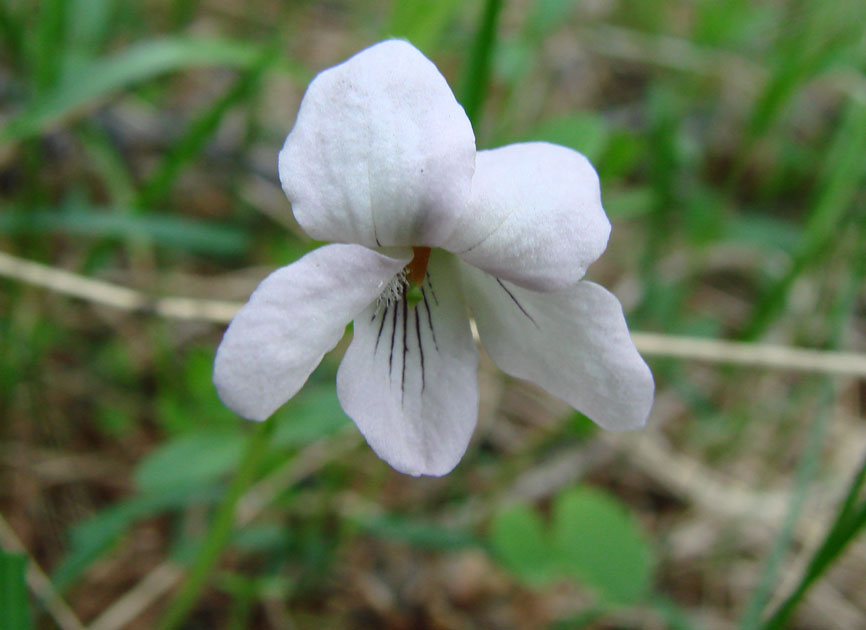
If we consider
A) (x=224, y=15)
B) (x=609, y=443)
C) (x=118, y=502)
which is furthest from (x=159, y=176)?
(x=224, y=15)

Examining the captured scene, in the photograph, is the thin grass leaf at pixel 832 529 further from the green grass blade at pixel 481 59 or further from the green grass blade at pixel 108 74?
the green grass blade at pixel 108 74

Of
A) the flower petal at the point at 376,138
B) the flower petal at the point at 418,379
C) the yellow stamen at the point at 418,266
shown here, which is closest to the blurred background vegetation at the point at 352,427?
the flower petal at the point at 418,379

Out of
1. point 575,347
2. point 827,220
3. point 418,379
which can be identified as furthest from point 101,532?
point 827,220

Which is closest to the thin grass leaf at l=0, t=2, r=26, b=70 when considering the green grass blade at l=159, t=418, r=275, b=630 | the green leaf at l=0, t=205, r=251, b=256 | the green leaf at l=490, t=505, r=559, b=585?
the green leaf at l=0, t=205, r=251, b=256

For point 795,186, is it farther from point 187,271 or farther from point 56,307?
point 56,307

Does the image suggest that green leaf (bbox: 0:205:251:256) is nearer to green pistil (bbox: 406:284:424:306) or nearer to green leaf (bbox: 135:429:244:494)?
green leaf (bbox: 135:429:244:494)

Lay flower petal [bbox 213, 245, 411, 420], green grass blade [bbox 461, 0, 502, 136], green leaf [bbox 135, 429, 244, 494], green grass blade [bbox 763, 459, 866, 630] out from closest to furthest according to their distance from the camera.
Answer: flower petal [bbox 213, 245, 411, 420] < green grass blade [bbox 763, 459, 866, 630] < green grass blade [bbox 461, 0, 502, 136] < green leaf [bbox 135, 429, 244, 494]
